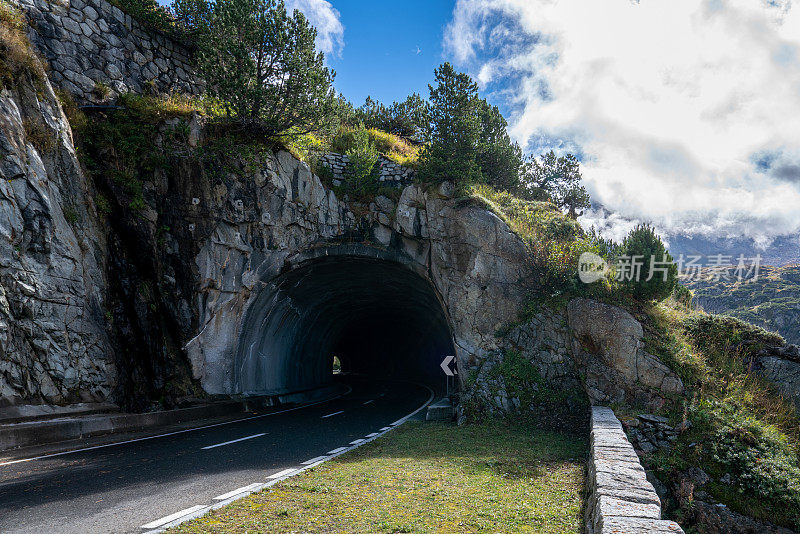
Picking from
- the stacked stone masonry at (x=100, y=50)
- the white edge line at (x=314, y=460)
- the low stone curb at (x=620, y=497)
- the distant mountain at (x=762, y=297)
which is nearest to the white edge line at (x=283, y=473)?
the white edge line at (x=314, y=460)

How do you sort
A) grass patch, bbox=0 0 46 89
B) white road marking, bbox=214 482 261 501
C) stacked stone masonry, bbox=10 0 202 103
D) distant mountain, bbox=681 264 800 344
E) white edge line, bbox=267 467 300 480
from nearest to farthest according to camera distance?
white road marking, bbox=214 482 261 501 → white edge line, bbox=267 467 300 480 → grass patch, bbox=0 0 46 89 → stacked stone masonry, bbox=10 0 202 103 → distant mountain, bbox=681 264 800 344

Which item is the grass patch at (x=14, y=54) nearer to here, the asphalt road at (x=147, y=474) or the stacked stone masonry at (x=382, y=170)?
the stacked stone masonry at (x=382, y=170)

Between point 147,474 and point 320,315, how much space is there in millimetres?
17434

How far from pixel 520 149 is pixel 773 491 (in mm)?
19196

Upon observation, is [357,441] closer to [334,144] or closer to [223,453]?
[223,453]

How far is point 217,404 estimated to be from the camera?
1670cm

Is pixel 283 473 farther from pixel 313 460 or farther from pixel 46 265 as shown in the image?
pixel 46 265

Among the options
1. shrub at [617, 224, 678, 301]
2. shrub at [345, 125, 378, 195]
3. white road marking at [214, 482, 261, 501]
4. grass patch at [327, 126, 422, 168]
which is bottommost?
white road marking at [214, 482, 261, 501]

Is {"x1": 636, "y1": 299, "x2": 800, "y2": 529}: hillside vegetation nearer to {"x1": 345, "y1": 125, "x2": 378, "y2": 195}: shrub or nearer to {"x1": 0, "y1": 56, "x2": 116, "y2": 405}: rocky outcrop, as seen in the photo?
{"x1": 345, "y1": 125, "x2": 378, "y2": 195}: shrub

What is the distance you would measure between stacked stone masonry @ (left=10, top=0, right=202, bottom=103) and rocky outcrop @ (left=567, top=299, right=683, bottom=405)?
1936 centimetres

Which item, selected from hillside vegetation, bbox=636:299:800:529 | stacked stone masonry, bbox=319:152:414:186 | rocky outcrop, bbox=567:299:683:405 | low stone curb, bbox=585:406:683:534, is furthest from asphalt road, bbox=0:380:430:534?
stacked stone masonry, bbox=319:152:414:186

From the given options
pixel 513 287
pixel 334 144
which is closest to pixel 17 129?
pixel 334 144

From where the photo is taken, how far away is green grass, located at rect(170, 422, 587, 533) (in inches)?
216

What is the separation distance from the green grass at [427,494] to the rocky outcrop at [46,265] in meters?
8.74
